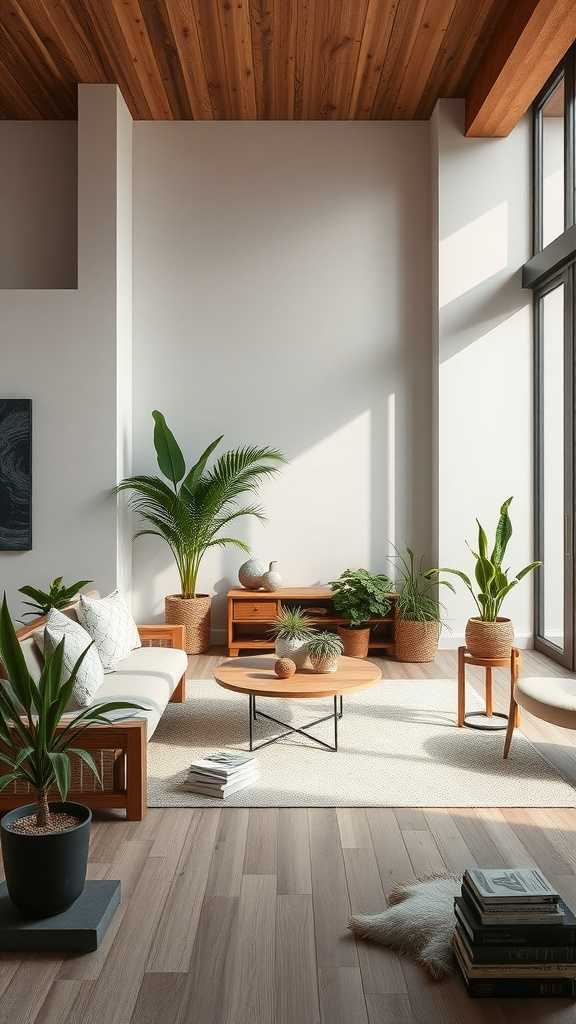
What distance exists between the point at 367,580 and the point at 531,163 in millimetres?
3394

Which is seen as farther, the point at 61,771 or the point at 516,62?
the point at 516,62

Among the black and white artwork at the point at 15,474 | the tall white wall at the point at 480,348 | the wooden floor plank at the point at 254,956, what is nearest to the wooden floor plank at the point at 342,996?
the wooden floor plank at the point at 254,956

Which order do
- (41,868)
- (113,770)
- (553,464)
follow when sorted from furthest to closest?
(553,464) < (113,770) < (41,868)

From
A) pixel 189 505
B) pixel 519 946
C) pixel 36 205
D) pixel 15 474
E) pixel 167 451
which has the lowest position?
pixel 519 946

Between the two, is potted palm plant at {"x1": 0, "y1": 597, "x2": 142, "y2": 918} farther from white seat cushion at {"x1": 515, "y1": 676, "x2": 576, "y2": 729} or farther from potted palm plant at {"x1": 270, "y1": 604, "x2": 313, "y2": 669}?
white seat cushion at {"x1": 515, "y1": 676, "x2": 576, "y2": 729}

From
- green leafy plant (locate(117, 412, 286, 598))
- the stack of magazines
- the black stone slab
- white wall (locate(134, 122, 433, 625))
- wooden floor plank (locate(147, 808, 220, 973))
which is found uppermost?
white wall (locate(134, 122, 433, 625))

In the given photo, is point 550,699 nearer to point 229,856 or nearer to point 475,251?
point 229,856

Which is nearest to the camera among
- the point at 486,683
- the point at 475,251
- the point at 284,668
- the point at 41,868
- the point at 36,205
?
the point at 41,868

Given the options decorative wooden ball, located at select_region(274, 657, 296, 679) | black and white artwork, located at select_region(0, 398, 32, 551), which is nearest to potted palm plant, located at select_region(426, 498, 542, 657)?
decorative wooden ball, located at select_region(274, 657, 296, 679)

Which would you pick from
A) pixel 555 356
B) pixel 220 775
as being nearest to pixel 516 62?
pixel 555 356

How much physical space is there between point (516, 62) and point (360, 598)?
11.9 feet

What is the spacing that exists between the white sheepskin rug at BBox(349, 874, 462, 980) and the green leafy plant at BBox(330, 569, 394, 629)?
11.6 feet

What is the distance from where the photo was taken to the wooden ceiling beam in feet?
15.1

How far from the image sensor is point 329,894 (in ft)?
8.39
